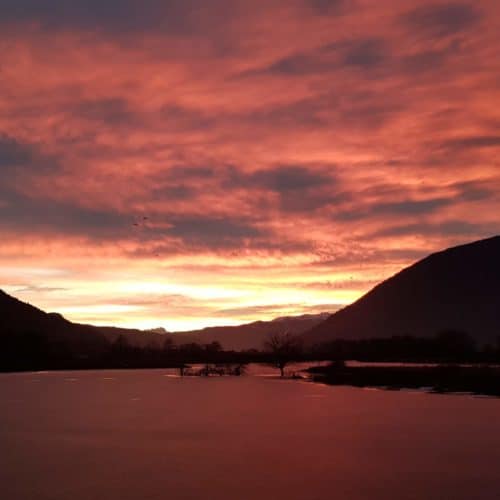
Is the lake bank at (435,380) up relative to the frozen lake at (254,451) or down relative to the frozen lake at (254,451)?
up

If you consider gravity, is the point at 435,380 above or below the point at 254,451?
above

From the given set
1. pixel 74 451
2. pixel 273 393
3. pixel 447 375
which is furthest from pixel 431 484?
pixel 447 375

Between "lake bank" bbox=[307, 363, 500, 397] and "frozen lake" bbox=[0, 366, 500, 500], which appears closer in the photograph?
"frozen lake" bbox=[0, 366, 500, 500]

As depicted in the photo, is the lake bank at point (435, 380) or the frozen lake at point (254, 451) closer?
the frozen lake at point (254, 451)

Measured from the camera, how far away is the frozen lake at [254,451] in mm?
26109

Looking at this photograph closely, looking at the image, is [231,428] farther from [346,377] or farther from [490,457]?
[346,377]

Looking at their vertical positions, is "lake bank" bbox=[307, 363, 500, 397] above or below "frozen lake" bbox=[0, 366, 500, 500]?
above

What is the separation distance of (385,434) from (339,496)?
17202 millimetres

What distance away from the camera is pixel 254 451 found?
35.6m

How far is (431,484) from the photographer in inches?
1045

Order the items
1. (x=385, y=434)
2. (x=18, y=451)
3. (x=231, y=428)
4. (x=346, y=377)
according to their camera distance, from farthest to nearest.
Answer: (x=346, y=377) → (x=231, y=428) → (x=385, y=434) → (x=18, y=451)

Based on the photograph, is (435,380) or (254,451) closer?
(254,451)

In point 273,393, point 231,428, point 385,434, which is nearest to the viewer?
point 385,434

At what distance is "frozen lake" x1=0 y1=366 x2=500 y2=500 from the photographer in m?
26.1
